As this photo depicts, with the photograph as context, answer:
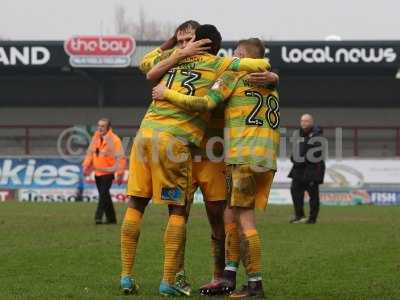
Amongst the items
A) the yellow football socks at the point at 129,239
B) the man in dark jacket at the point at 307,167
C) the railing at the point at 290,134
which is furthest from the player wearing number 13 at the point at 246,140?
the railing at the point at 290,134

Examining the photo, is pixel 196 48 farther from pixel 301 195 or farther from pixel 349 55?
pixel 349 55

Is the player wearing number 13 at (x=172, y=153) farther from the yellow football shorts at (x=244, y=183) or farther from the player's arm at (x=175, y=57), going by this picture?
the yellow football shorts at (x=244, y=183)

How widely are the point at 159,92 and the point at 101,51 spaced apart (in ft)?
93.9

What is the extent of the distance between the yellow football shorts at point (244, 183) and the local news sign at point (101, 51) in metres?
28.5

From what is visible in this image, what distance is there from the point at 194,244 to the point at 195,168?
4.73 meters

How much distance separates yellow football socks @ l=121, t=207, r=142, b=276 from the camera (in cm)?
771

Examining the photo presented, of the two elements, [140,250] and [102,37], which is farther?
[102,37]

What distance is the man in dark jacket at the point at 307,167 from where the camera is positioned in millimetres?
18375

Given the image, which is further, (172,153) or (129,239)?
(129,239)

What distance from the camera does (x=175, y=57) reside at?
7.76 m

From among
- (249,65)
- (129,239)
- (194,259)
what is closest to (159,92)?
(249,65)

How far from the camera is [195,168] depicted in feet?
26.3

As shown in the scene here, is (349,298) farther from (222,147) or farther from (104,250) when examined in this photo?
(104,250)

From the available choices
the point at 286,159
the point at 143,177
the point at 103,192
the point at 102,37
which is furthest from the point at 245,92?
the point at 102,37
